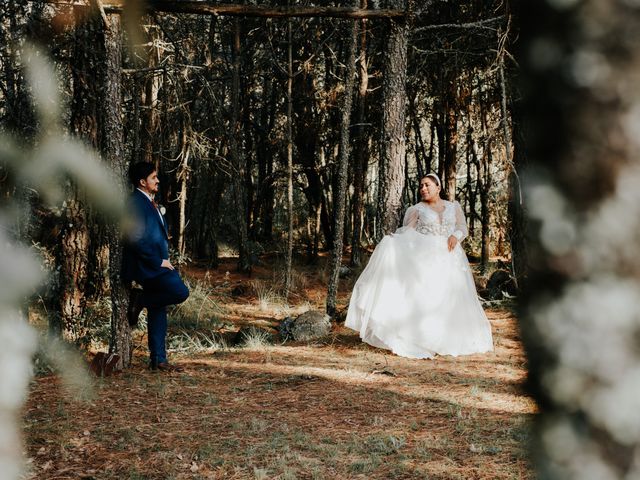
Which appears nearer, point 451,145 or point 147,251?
point 147,251

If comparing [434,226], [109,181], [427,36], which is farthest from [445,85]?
[109,181]

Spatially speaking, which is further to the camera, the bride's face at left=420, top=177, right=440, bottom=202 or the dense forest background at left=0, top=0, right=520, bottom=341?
the bride's face at left=420, top=177, right=440, bottom=202

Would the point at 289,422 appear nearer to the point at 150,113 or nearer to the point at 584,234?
the point at 584,234

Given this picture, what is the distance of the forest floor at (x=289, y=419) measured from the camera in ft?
13.5

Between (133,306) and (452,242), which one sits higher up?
(452,242)

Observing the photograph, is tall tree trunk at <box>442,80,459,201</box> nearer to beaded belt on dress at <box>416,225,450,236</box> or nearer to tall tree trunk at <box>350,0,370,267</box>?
tall tree trunk at <box>350,0,370,267</box>

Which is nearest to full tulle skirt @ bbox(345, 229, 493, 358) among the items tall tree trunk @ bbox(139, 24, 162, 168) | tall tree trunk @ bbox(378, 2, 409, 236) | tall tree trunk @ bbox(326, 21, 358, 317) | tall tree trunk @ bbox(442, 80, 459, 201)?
tall tree trunk @ bbox(378, 2, 409, 236)

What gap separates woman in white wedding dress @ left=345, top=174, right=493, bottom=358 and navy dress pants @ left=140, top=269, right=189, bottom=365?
8.40 feet

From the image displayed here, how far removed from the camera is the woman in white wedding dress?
8032mm

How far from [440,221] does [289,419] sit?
13.2 feet

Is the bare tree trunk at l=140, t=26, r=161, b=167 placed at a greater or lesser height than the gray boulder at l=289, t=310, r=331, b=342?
greater

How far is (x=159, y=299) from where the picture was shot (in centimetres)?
690

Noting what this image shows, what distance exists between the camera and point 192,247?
19.5 metres

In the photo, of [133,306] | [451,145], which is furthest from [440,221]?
[451,145]
